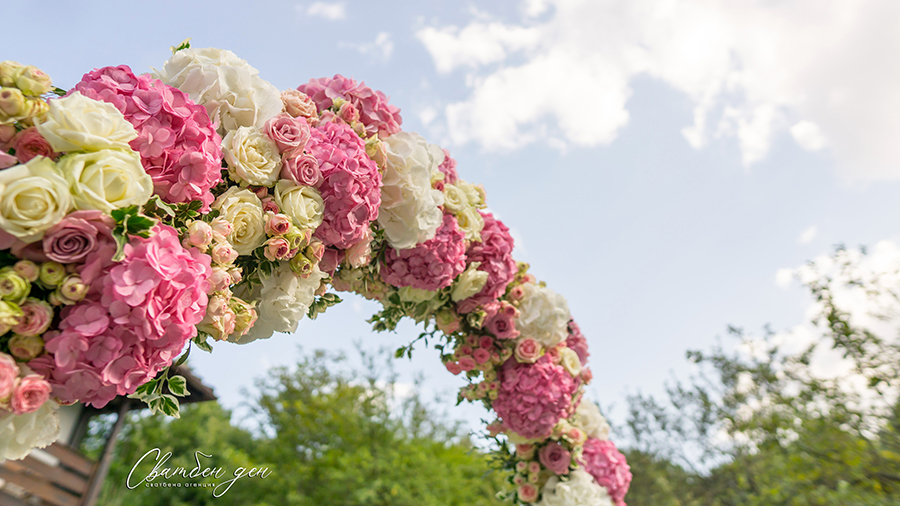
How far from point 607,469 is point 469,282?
1635mm

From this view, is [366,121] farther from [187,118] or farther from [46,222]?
[46,222]

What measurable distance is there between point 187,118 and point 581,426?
116 inches

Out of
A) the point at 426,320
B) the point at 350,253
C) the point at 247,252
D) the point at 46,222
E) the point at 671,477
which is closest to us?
the point at 46,222

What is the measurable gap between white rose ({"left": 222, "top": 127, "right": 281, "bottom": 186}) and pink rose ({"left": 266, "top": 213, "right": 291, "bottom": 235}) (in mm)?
137

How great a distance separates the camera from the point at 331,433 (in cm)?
1236

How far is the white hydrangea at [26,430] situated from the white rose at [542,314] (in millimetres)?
2248

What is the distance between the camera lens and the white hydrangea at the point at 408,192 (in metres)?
2.10

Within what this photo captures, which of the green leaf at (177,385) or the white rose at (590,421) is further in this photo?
the white rose at (590,421)

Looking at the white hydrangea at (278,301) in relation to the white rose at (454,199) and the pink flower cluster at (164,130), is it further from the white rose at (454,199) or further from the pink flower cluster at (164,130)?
the white rose at (454,199)

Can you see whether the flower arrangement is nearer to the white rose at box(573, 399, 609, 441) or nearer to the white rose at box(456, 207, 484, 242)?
the white rose at box(456, 207, 484, 242)

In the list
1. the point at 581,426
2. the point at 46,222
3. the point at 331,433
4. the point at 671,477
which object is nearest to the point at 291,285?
the point at 46,222

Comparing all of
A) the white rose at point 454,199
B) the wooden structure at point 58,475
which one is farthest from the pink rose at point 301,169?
the wooden structure at point 58,475

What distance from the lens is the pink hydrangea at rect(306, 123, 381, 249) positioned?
1.77 metres

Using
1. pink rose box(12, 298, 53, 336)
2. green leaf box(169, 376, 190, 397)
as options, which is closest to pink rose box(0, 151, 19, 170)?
pink rose box(12, 298, 53, 336)
